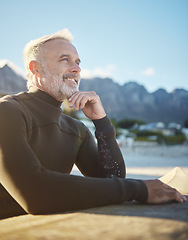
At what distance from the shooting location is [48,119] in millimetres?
1866

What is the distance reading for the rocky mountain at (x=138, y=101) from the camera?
320 feet

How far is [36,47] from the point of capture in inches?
84.6

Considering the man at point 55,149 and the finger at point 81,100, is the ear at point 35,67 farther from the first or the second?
the finger at point 81,100

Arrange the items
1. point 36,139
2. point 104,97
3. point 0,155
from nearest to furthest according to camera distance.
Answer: point 0,155 → point 36,139 → point 104,97

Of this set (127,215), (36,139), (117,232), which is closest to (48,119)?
(36,139)

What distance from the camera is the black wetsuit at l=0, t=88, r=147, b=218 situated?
1348 millimetres

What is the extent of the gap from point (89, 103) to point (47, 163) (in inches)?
26.7

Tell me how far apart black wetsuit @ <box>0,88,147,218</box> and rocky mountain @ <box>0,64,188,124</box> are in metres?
90.6

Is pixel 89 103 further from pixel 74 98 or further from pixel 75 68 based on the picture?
pixel 75 68

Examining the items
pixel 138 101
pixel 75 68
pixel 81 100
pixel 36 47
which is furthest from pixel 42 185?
pixel 138 101

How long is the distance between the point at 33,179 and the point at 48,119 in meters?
0.62

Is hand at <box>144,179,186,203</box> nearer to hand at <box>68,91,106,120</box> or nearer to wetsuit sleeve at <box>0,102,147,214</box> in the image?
wetsuit sleeve at <box>0,102,147,214</box>

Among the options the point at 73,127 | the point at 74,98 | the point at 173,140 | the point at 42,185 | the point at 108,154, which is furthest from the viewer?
the point at 173,140

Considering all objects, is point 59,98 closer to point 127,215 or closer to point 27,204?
point 27,204
